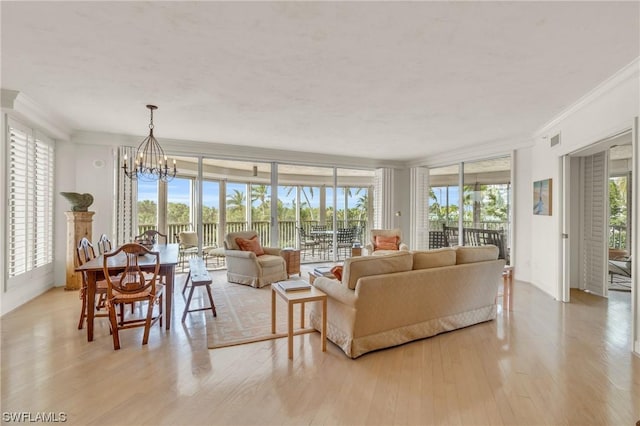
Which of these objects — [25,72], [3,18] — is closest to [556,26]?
[3,18]

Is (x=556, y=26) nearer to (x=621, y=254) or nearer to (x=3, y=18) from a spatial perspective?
(x=3, y=18)

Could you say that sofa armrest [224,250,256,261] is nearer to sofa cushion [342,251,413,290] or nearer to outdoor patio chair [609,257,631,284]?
sofa cushion [342,251,413,290]

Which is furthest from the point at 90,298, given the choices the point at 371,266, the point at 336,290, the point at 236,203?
the point at 236,203

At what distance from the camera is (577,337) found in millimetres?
3133

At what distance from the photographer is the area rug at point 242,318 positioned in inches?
122

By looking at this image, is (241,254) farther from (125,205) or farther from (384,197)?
(384,197)

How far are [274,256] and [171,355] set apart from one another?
2868mm

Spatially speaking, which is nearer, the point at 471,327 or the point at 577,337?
the point at 577,337

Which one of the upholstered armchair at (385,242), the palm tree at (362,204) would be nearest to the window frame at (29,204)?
the upholstered armchair at (385,242)

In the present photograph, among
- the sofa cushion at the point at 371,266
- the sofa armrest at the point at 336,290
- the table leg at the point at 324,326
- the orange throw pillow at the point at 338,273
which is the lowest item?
the table leg at the point at 324,326

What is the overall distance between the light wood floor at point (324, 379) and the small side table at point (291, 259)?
2.67 meters

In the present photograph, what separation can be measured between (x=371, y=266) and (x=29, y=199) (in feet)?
15.4

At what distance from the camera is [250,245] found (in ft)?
17.7

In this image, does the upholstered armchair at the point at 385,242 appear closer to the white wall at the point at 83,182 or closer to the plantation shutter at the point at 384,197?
the plantation shutter at the point at 384,197
